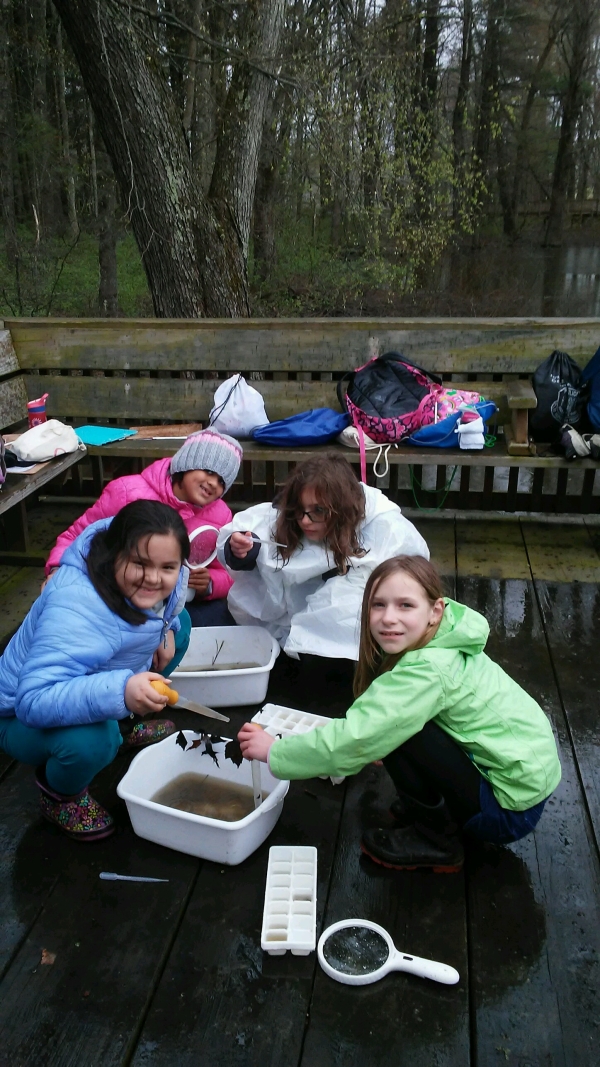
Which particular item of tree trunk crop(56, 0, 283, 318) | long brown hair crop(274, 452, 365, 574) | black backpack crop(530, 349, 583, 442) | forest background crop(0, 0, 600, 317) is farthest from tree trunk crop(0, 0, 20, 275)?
long brown hair crop(274, 452, 365, 574)

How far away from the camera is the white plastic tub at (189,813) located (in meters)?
1.91

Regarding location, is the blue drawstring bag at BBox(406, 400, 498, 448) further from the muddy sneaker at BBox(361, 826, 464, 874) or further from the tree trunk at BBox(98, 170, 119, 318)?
the tree trunk at BBox(98, 170, 119, 318)

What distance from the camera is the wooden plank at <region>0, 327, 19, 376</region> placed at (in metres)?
4.28

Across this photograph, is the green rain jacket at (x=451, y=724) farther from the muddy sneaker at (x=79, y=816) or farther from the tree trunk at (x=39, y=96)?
the tree trunk at (x=39, y=96)

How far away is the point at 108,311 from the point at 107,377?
748 cm

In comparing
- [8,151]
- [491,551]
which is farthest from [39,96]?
[491,551]

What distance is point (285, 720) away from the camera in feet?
7.86

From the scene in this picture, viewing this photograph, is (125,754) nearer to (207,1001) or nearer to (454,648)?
(207,1001)

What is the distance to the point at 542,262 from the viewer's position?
55.5 feet

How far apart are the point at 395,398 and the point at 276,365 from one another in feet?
A: 2.44

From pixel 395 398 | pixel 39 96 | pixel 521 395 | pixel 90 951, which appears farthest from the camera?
pixel 39 96

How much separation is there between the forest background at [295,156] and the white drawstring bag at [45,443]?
77.8 inches

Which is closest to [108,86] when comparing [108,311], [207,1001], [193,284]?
[193,284]

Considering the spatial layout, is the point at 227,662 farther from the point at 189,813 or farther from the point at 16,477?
the point at 16,477
